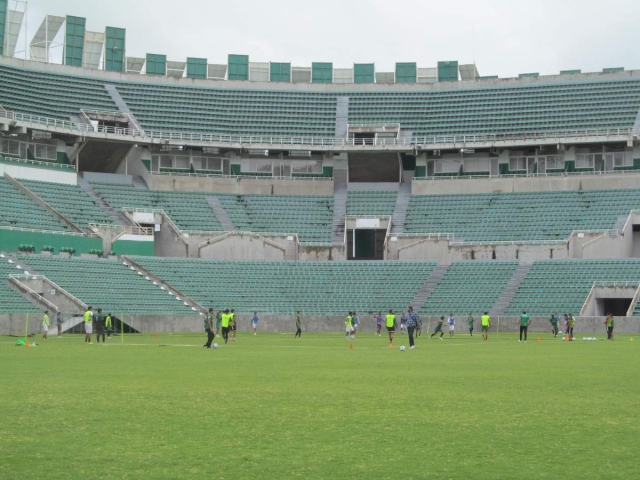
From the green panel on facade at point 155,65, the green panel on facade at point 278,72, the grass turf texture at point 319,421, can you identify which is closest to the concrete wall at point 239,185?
the green panel on facade at point 278,72

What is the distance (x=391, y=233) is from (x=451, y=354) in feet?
142

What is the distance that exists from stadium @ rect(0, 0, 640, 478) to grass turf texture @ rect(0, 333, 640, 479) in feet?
40.2

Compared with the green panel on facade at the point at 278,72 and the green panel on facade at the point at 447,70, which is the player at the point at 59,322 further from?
the green panel on facade at the point at 447,70

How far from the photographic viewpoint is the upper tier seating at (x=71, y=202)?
233 feet

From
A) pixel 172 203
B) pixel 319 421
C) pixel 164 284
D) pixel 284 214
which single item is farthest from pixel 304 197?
pixel 319 421

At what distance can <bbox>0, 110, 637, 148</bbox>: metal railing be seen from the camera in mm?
78938

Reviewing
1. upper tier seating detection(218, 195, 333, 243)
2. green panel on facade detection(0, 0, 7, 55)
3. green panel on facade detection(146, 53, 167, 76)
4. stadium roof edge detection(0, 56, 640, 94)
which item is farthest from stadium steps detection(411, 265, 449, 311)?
green panel on facade detection(0, 0, 7, 55)

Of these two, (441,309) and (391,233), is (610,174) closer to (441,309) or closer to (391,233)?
(391,233)

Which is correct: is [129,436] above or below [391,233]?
below

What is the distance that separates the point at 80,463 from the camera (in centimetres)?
1129


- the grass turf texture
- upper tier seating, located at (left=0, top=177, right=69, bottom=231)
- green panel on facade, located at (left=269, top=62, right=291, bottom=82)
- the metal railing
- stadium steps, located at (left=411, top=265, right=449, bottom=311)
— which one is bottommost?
the grass turf texture

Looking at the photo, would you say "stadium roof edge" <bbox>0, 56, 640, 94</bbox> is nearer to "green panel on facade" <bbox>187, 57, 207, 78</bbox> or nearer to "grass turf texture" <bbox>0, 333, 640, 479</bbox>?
"green panel on facade" <bbox>187, 57, 207, 78</bbox>

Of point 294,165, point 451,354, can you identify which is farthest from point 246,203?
point 451,354

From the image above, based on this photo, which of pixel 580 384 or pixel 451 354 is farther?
pixel 451 354
